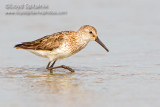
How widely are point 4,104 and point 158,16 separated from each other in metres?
15.8

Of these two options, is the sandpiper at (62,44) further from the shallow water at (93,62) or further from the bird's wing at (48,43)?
the shallow water at (93,62)

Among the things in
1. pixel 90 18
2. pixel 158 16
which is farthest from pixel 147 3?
pixel 90 18

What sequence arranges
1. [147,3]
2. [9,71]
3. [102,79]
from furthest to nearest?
1. [147,3]
2. [9,71]
3. [102,79]

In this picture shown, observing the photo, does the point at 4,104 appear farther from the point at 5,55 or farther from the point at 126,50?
the point at 126,50

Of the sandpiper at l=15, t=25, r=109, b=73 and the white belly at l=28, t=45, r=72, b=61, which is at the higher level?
the sandpiper at l=15, t=25, r=109, b=73

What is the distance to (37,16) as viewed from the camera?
23.0 metres

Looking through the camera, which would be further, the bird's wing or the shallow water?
the bird's wing

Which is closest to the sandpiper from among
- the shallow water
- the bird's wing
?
the bird's wing

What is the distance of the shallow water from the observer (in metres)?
9.04

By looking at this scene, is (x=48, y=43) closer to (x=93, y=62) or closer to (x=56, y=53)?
(x=56, y=53)

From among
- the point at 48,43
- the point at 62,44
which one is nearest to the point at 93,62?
the point at 62,44

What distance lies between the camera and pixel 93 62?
1438 cm

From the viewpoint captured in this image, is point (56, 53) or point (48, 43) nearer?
point (56, 53)

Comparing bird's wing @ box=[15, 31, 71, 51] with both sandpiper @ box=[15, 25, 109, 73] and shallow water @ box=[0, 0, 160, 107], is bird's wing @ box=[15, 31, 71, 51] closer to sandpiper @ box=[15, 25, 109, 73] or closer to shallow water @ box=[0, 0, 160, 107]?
sandpiper @ box=[15, 25, 109, 73]
